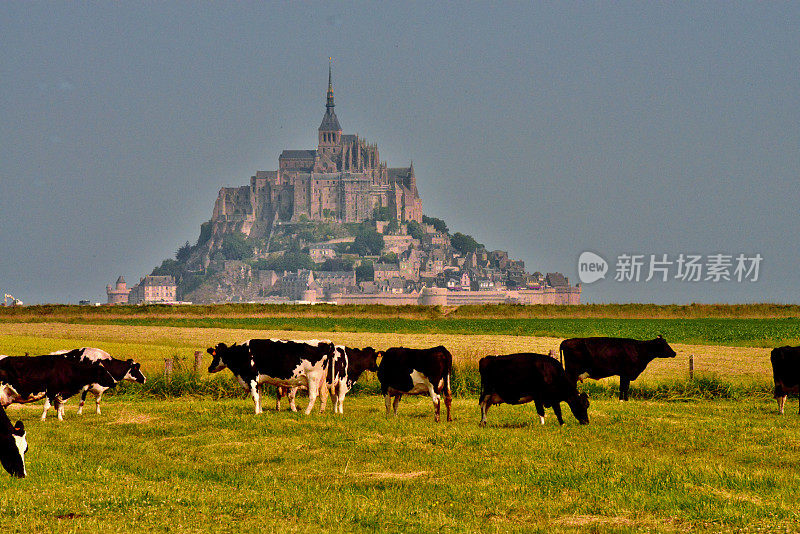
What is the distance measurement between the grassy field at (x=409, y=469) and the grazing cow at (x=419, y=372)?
2.15 ft

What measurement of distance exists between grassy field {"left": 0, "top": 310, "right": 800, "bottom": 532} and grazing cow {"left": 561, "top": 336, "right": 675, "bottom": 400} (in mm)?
820

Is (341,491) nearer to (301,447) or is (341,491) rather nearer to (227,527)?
(227,527)

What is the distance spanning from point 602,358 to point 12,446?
536 inches

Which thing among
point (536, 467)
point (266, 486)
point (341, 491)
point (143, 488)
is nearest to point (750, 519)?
point (536, 467)

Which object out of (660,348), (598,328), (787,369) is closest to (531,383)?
(787,369)

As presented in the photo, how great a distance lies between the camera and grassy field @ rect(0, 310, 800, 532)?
10.1 m

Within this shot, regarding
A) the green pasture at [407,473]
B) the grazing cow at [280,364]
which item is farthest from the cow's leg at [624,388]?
the grazing cow at [280,364]

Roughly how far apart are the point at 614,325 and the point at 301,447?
58358 mm

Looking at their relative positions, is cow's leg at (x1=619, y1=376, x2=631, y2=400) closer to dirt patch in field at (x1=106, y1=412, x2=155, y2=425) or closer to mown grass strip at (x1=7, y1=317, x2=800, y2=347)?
dirt patch in field at (x1=106, y1=412, x2=155, y2=425)

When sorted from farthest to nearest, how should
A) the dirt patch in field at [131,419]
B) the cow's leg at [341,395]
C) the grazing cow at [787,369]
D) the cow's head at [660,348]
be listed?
the cow's head at [660,348], the cow's leg at [341,395], the grazing cow at [787,369], the dirt patch in field at [131,419]

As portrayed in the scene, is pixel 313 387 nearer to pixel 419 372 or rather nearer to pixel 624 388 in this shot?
pixel 419 372

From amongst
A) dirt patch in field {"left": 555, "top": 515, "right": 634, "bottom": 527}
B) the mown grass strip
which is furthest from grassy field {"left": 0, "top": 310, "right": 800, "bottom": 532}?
the mown grass strip

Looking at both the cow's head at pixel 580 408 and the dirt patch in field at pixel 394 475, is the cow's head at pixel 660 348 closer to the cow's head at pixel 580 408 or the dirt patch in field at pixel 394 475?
the cow's head at pixel 580 408

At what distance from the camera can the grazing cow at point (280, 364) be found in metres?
18.9
